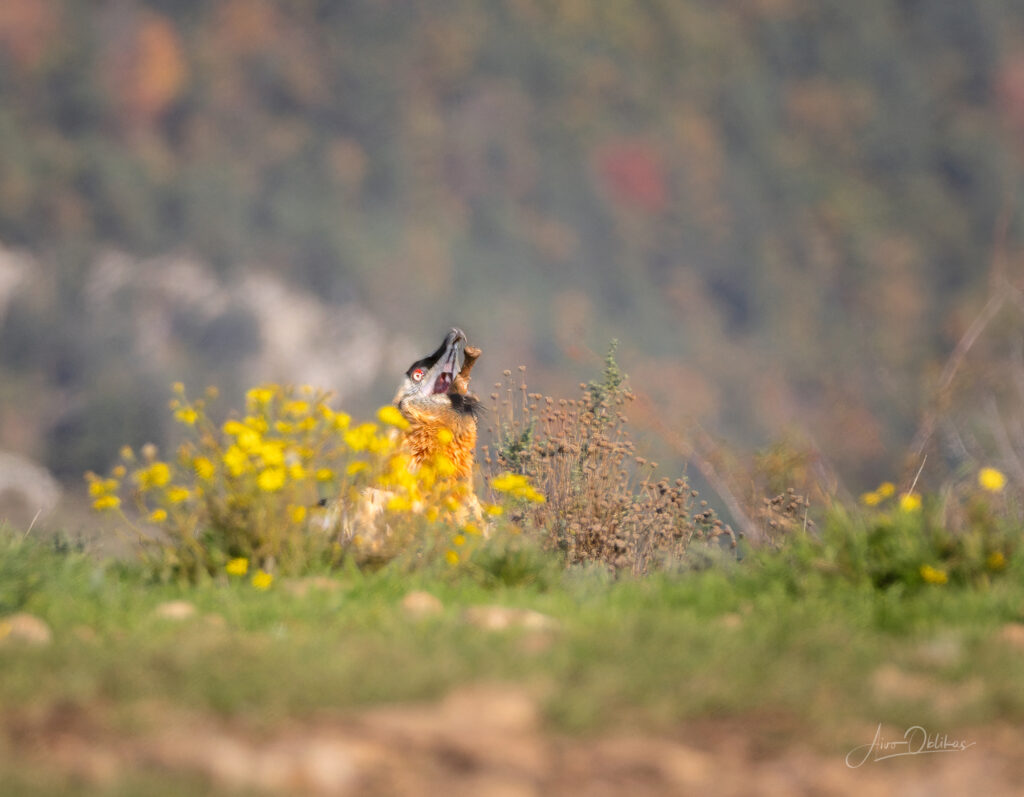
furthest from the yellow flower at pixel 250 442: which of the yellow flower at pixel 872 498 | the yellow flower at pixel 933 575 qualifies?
the yellow flower at pixel 933 575

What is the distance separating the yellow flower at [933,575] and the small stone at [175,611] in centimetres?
239

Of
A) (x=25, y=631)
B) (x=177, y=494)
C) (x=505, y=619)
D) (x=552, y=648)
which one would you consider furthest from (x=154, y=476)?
(x=552, y=648)

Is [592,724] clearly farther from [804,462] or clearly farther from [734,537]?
[804,462]

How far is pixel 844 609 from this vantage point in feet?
11.9

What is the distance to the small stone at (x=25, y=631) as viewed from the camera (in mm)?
3088

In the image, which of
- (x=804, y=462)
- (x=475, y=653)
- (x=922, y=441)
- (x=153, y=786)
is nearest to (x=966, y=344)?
(x=922, y=441)

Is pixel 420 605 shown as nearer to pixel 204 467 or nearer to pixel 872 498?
pixel 204 467

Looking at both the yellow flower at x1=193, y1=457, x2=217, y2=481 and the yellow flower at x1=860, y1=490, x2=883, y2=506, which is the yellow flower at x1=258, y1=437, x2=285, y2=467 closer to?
the yellow flower at x1=193, y1=457, x2=217, y2=481

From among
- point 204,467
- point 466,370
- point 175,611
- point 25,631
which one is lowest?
point 25,631

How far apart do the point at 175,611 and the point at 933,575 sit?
246cm

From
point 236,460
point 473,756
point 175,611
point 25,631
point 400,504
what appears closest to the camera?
point 473,756

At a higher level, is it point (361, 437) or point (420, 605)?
point (361, 437)

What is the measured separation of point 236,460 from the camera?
13.8 ft

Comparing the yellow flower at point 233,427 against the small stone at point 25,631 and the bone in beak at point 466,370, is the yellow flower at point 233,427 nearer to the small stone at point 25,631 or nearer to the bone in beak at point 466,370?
the small stone at point 25,631
